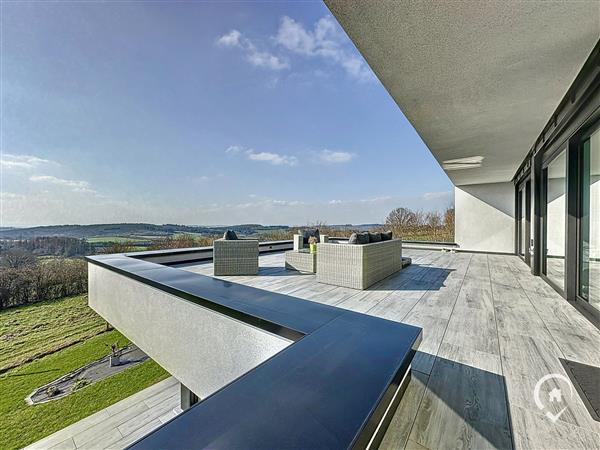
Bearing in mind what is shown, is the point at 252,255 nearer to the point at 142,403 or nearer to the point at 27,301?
the point at 142,403

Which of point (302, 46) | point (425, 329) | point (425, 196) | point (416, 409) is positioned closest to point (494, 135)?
point (425, 329)

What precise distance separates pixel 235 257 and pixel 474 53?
4.43 meters

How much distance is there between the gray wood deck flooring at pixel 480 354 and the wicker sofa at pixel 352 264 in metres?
0.17

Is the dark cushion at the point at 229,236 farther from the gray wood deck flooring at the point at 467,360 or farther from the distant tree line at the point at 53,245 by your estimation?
the distant tree line at the point at 53,245

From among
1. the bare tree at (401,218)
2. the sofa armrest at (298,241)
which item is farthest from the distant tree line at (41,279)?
the bare tree at (401,218)

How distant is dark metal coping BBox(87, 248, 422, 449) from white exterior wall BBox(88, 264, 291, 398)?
0.22m

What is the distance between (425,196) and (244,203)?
10048mm

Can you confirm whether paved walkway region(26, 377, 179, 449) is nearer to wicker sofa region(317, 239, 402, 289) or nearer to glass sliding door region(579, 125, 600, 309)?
wicker sofa region(317, 239, 402, 289)

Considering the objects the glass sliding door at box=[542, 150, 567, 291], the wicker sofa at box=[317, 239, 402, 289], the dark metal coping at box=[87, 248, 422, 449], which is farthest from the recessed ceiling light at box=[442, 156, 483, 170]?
the dark metal coping at box=[87, 248, 422, 449]

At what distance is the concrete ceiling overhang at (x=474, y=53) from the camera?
1.70 m

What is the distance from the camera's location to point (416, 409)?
132 centimetres

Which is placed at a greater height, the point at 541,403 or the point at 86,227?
the point at 86,227

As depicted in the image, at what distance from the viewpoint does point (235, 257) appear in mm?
4883

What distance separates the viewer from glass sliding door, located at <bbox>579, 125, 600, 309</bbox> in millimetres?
2691
